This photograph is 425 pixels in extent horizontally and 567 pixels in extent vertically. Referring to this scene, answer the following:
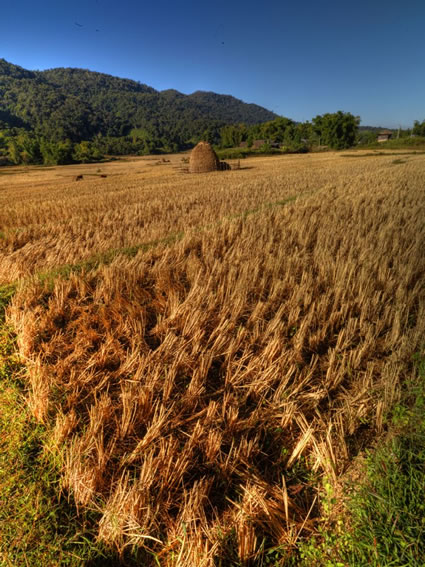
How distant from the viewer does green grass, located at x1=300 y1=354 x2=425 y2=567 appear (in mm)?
1086

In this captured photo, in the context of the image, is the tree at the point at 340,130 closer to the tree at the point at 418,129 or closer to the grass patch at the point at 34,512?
the tree at the point at 418,129

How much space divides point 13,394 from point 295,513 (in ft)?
6.46

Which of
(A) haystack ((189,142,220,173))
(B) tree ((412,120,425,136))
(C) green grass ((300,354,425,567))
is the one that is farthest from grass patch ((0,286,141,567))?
(B) tree ((412,120,425,136))

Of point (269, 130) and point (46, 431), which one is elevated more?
point (269, 130)

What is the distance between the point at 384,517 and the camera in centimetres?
119

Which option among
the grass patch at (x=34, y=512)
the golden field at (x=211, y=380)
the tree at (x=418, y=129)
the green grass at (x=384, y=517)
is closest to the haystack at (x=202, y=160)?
the golden field at (x=211, y=380)

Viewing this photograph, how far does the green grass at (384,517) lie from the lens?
1.09 meters

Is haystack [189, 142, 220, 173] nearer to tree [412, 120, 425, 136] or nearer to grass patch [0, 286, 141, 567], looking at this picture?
grass patch [0, 286, 141, 567]

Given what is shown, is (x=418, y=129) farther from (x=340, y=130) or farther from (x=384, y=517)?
(x=384, y=517)

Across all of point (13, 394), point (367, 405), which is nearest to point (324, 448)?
point (367, 405)

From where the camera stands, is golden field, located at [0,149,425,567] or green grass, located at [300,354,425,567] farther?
golden field, located at [0,149,425,567]

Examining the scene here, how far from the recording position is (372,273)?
3.48 meters

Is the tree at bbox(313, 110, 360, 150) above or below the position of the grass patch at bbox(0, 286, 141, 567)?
above

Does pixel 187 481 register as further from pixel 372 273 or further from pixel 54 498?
pixel 372 273
